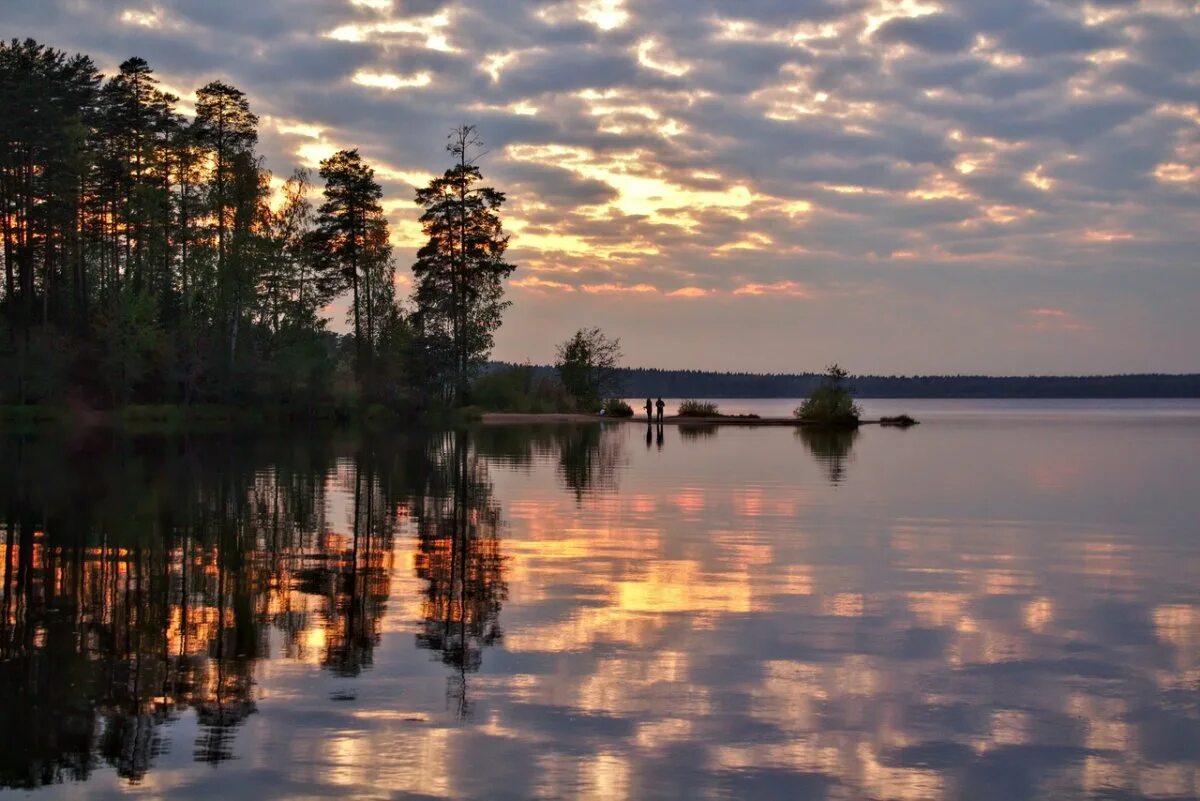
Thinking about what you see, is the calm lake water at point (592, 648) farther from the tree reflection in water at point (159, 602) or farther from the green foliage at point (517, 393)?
the green foliage at point (517, 393)

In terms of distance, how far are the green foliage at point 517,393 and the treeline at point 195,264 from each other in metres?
3.80

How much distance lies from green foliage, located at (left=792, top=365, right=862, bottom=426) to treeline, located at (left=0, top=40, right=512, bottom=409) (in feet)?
81.1

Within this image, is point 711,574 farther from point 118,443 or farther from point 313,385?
point 313,385

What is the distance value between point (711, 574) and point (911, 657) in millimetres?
5469

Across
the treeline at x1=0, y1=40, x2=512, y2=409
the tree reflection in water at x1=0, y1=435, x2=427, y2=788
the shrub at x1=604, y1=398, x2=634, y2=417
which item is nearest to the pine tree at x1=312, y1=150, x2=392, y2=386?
the treeline at x1=0, y1=40, x2=512, y2=409

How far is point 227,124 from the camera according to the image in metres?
84.9

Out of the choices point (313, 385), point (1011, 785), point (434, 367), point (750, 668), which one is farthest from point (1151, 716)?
point (434, 367)

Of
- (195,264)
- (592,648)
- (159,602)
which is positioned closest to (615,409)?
(195,264)

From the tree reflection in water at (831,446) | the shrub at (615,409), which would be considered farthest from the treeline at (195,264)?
the tree reflection in water at (831,446)

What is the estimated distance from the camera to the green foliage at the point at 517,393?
310 feet

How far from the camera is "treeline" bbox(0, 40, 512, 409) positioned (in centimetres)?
7244

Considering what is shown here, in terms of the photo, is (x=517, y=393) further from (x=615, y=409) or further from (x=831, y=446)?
(x=831, y=446)

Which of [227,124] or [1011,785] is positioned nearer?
[1011,785]

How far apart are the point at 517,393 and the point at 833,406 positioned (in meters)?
25.1
